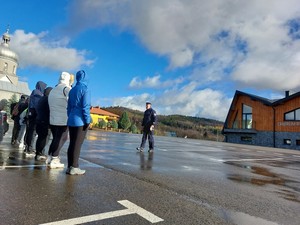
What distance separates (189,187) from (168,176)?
100 centimetres

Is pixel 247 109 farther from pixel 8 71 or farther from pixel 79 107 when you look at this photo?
pixel 8 71

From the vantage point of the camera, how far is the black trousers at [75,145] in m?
5.55

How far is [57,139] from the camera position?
246 inches

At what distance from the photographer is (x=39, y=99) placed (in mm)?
7652

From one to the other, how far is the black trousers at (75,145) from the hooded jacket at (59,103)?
0.70 m

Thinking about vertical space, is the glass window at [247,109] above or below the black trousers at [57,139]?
above

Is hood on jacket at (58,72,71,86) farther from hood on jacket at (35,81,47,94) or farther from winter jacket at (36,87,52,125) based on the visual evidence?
hood on jacket at (35,81,47,94)

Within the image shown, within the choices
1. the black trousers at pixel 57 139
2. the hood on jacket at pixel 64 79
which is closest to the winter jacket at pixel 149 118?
the hood on jacket at pixel 64 79

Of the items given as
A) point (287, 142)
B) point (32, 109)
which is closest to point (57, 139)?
point (32, 109)

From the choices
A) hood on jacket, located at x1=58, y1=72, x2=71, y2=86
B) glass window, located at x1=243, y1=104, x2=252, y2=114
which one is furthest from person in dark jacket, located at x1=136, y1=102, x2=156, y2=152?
glass window, located at x1=243, y1=104, x2=252, y2=114

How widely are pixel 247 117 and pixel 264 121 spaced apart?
288 cm

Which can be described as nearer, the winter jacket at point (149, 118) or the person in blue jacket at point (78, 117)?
the person in blue jacket at point (78, 117)

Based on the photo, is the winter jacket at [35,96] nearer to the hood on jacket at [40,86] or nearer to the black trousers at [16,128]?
the hood on jacket at [40,86]

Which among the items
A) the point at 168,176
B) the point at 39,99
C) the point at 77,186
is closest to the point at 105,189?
the point at 77,186
